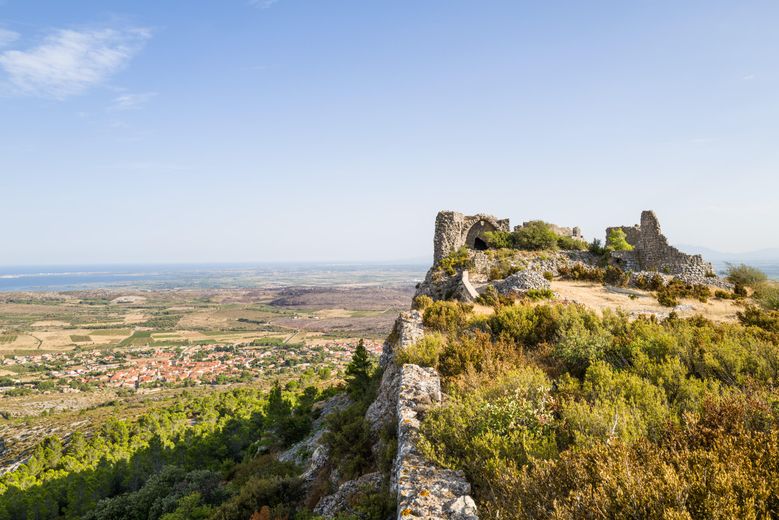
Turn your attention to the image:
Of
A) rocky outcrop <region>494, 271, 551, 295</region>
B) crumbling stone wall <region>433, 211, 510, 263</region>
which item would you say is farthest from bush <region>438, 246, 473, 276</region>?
rocky outcrop <region>494, 271, 551, 295</region>

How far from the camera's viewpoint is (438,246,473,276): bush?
2283 cm

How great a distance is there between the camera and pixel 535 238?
85.3 ft

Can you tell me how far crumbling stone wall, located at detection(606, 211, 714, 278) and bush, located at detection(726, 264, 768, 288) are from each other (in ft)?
3.75

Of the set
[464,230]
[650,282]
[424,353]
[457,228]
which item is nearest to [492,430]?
[424,353]

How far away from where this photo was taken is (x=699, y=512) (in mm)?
2645

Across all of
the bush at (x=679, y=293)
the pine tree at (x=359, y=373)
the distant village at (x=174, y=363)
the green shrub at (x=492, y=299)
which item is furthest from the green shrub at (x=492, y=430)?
the distant village at (x=174, y=363)

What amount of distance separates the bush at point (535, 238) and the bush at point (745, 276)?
9240 mm

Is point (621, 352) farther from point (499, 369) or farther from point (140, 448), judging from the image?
point (140, 448)

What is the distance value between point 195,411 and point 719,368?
51.2 m

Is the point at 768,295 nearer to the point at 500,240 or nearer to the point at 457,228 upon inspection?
the point at 500,240

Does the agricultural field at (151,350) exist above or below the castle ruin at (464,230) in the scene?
below

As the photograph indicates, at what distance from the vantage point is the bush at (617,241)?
25.8 meters

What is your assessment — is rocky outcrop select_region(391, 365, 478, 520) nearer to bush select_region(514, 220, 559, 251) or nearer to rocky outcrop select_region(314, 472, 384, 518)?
rocky outcrop select_region(314, 472, 384, 518)

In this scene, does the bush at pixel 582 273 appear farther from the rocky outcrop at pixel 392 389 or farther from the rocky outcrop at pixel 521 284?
the rocky outcrop at pixel 392 389
